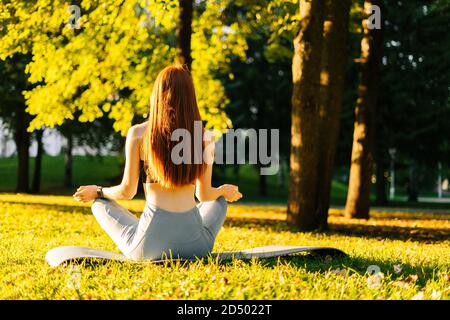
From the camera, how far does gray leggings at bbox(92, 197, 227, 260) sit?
556 centimetres

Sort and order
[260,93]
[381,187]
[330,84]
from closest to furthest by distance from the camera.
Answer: [330,84] < [381,187] < [260,93]

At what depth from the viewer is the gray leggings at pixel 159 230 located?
18.2ft

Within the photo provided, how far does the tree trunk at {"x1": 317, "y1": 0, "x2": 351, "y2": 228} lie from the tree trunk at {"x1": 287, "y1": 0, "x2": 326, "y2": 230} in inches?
10.4

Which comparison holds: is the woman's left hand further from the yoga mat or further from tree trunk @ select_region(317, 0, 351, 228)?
tree trunk @ select_region(317, 0, 351, 228)

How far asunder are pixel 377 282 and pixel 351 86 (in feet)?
84.3

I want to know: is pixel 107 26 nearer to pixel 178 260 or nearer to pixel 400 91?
pixel 178 260

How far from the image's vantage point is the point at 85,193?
5.70 meters

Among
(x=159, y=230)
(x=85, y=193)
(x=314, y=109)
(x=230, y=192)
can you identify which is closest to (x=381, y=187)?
(x=314, y=109)

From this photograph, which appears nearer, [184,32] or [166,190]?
[166,190]

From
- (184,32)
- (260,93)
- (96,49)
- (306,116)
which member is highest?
(260,93)

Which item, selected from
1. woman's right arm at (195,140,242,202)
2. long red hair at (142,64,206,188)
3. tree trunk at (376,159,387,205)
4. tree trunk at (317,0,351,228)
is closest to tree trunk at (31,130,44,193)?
tree trunk at (376,159,387,205)

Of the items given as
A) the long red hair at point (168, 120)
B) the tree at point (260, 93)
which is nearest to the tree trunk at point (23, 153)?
the tree at point (260, 93)

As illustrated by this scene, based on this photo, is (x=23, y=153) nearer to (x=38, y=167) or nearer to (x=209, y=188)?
(x=38, y=167)

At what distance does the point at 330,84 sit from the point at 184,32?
3959mm
